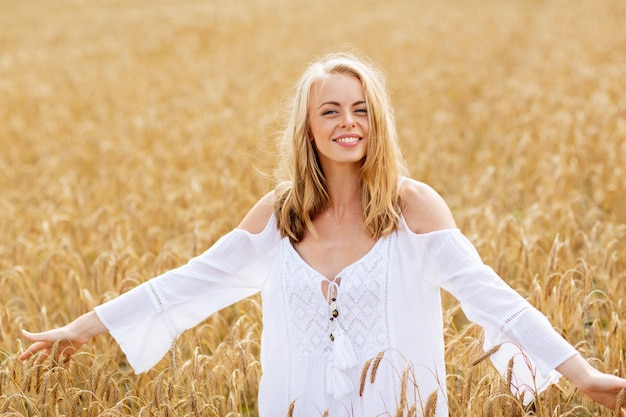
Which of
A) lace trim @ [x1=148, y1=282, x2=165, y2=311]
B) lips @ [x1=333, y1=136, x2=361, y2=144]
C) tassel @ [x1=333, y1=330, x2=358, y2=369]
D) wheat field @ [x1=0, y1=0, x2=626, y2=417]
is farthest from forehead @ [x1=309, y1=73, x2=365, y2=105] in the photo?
lace trim @ [x1=148, y1=282, x2=165, y2=311]

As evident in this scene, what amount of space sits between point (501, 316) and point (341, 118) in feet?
2.68

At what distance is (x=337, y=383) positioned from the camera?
2584mm

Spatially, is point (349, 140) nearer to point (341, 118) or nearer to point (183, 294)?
point (341, 118)

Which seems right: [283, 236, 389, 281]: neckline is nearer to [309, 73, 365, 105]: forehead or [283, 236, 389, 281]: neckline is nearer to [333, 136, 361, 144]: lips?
[333, 136, 361, 144]: lips

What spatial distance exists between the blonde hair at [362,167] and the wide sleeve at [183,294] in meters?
0.12

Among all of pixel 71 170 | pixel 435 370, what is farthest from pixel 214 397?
pixel 71 170

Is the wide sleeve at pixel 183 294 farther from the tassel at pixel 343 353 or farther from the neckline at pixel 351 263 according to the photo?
the tassel at pixel 343 353

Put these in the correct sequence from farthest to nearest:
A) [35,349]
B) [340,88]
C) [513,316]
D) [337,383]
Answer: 1. [35,349]
2. [340,88]
3. [337,383]
4. [513,316]

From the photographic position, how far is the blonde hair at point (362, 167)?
2633 millimetres

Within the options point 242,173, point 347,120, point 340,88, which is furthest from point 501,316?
point 242,173

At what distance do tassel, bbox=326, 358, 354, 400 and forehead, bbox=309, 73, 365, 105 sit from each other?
867 mm

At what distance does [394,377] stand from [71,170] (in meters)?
5.89

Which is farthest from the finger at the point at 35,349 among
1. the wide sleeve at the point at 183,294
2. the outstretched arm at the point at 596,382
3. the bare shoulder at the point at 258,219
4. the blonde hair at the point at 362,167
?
the outstretched arm at the point at 596,382

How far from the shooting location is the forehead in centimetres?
270
